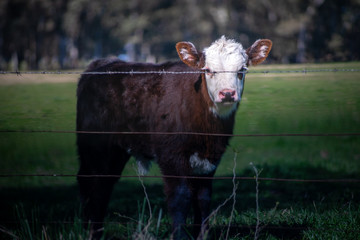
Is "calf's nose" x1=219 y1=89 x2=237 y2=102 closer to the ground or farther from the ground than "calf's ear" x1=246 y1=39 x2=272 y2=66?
closer to the ground

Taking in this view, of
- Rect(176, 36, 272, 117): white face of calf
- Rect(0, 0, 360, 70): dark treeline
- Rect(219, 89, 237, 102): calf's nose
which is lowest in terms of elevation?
Rect(219, 89, 237, 102): calf's nose

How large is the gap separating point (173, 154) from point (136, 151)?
2.52 ft

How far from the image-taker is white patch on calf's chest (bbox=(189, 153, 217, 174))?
4262 mm

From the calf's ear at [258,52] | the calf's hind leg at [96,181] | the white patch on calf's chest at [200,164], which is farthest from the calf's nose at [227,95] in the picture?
the calf's hind leg at [96,181]

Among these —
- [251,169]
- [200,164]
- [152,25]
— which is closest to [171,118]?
[200,164]

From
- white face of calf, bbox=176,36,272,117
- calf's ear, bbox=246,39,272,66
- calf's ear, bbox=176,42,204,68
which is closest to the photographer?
white face of calf, bbox=176,36,272,117

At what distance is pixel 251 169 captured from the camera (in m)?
7.91

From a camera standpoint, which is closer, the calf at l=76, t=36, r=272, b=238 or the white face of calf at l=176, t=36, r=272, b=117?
the white face of calf at l=176, t=36, r=272, b=117

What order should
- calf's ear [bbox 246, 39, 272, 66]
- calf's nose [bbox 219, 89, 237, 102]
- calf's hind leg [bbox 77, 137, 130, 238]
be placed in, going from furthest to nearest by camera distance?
calf's hind leg [bbox 77, 137, 130, 238], calf's ear [bbox 246, 39, 272, 66], calf's nose [bbox 219, 89, 237, 102]

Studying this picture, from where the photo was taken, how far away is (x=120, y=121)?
16.2 ft

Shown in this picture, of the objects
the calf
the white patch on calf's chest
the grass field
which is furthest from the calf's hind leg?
the white patch on calf's chest

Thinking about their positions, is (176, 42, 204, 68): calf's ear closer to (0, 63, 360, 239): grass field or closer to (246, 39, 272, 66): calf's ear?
(246, 39, 272, 66): calf's ear

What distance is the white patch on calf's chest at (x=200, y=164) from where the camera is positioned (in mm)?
4262

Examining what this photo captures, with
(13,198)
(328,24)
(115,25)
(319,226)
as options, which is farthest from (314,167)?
(115,25)
